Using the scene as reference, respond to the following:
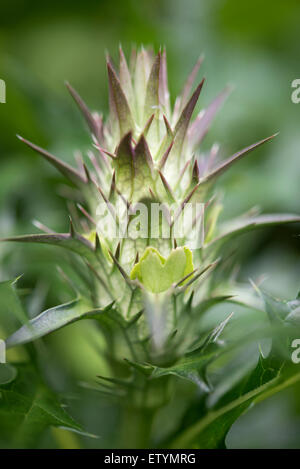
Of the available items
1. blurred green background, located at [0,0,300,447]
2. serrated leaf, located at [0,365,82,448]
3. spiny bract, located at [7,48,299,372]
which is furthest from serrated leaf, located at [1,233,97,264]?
blurred green background, located at [0,0,300,447]

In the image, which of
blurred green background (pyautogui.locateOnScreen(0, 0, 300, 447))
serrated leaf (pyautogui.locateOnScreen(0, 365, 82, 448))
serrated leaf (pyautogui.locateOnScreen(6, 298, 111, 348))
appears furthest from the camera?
blurred green background (pyautogui.locateOnScreen(0, 0, 300, 447))

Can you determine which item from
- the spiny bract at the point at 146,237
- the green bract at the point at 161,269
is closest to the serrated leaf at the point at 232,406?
the spiny bract at the point at 146,237

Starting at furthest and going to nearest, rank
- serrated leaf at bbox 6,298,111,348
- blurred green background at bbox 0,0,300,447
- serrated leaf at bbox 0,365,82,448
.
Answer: blurred green background at bbox 0,0,300,447, serrated leaf at bbox 0,365,82,448, serrated leaf at bbox 6,298,111,348

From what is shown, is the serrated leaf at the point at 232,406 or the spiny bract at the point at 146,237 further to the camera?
the serrated leaf at the point at 232,406

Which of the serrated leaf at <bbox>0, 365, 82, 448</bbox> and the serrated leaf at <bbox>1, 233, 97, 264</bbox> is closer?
the serrated leaf at <bbox>1, 233, 97, 264</bbox>

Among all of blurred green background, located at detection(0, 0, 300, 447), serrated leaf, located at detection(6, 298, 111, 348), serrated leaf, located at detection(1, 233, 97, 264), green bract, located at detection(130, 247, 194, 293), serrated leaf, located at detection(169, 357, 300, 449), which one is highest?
blurred green background, located at detection(0, 0, 300, 447)

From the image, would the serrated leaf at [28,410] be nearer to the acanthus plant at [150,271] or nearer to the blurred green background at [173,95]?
the acanthus plant at [150,271]

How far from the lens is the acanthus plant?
83 centimetres

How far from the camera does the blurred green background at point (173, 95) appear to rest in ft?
5.20

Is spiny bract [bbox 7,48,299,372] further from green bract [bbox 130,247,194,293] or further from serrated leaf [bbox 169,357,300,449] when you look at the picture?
serrated leaf [bbox 169,357,300,449]

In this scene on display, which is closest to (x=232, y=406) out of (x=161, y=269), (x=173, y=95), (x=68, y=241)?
(x=161, y=269)

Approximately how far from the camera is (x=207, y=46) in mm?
2613

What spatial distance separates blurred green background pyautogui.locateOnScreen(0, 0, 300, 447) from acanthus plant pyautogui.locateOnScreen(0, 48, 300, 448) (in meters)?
0.42

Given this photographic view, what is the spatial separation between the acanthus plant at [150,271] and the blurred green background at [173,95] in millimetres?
422
